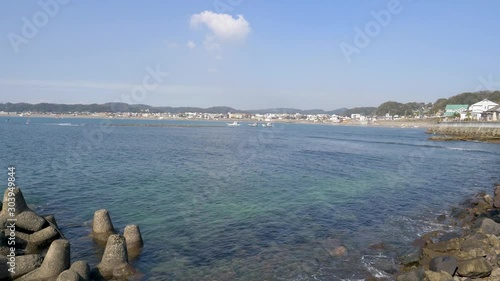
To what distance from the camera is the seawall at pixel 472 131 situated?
3147 inches

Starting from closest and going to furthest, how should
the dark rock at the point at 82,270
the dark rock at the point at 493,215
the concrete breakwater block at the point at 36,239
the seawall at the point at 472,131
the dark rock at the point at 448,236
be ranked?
the dark rock at the point at 82,270, the concrete breakwater block at the point at 36,239, the dark rock at the point at 448,236, the dark rock at the point at 493,215, the seawall at the point at 472,131

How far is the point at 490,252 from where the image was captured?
13633 millimetres

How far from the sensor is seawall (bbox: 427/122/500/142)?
79938mm

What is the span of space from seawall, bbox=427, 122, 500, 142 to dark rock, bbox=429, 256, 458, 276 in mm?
81181

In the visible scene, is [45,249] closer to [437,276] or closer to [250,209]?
[250,209]

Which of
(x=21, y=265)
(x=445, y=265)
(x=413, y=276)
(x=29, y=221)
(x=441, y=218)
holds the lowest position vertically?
(x=441, y=218)

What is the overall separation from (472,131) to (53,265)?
101200mm

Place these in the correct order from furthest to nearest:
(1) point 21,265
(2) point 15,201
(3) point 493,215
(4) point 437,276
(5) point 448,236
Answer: (3) point 493,215 → (5) point 448,236 → (2) point 15,201 → (4) point 437,276 → (1) point 21,265

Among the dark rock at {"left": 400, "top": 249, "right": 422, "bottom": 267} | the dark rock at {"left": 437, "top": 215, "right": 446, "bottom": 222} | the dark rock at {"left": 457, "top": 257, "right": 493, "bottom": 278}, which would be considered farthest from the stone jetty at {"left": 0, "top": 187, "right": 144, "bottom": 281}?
the dark rock at {"left": 437, "top": 215, "right": 446, "bottom": 222}

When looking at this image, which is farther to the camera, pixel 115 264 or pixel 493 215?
pixel 493 215

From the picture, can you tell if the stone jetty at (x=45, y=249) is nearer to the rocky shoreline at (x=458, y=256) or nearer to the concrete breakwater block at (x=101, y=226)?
the concrete breakwater block at (x=101, y=226)

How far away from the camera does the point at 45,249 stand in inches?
546

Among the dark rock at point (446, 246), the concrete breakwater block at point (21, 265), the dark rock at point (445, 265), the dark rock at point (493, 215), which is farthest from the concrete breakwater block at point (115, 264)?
the dark rock at point (493, 215)

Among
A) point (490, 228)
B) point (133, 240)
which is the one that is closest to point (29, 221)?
point (133, 240)
